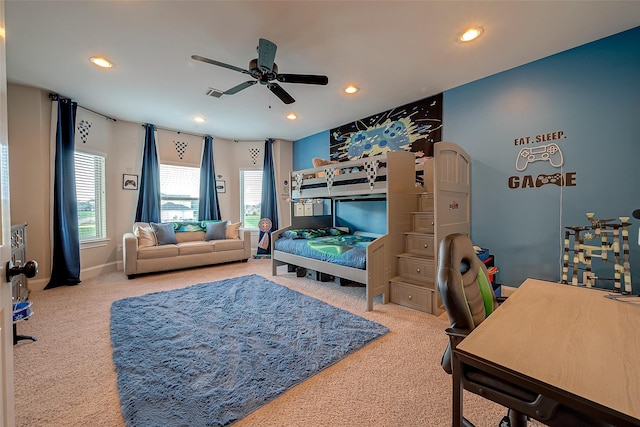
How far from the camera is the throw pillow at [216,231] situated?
5148mm

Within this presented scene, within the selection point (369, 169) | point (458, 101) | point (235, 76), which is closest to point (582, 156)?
point (458, 101)

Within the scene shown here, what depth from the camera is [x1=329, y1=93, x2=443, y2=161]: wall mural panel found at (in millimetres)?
3768

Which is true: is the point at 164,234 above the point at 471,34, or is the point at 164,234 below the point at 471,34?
below

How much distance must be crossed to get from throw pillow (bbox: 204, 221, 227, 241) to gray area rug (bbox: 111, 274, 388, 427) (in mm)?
1945

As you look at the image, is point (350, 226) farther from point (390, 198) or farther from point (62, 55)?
point (62, 55)

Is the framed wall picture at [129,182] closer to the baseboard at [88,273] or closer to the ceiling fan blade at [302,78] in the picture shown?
the baseboard at [88,273]

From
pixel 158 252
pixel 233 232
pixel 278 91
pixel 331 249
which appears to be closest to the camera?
pixel 278 91

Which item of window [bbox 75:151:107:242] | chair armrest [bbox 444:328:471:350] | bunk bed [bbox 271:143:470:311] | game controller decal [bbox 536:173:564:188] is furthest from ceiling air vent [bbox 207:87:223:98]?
game controller decal [bbox 536:173:564:188]

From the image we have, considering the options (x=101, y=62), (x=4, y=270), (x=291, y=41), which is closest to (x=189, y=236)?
(x=101, y=62)

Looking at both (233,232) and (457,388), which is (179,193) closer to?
(233,232)

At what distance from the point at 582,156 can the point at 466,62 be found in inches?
61.0

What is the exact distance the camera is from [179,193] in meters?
5.52

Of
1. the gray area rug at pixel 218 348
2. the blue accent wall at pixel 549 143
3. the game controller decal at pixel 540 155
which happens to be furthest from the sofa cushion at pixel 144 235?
the game controller decal at pixel 540 155

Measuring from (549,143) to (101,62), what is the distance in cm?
496
